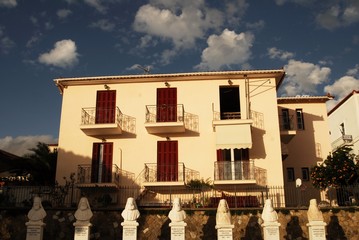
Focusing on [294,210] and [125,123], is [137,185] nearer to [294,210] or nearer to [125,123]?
[125,123]

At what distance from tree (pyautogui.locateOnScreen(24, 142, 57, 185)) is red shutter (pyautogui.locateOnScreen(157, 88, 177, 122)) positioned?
8045mm

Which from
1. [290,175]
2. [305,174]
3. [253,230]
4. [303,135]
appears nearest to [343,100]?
[303,135]

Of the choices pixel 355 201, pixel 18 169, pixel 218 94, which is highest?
pixel 218 94

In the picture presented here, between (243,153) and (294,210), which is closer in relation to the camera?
(294,210)

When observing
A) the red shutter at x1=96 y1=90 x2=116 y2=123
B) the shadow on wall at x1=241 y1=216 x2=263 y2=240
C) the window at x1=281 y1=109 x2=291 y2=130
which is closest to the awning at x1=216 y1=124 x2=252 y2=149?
the shadow on wall at x1=241 y1=216 x2=263 y2=240

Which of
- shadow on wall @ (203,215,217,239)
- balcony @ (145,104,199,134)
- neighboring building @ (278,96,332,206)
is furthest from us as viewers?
neighboring building @ (278,96,332,206)

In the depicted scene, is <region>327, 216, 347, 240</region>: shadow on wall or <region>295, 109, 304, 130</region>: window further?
<region>295, 109, 304, 130</region>: window

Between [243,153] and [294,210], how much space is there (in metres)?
5.25

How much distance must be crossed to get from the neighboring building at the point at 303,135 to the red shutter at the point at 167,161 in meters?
7.42

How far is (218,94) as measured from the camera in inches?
985

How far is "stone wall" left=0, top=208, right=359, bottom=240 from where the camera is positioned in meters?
19.0

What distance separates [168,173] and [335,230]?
31.0 ft

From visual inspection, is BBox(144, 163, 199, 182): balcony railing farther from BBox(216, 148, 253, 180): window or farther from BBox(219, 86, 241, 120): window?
BBox(219, 86, 241, 120): window

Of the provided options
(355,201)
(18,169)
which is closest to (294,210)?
(355,201)
